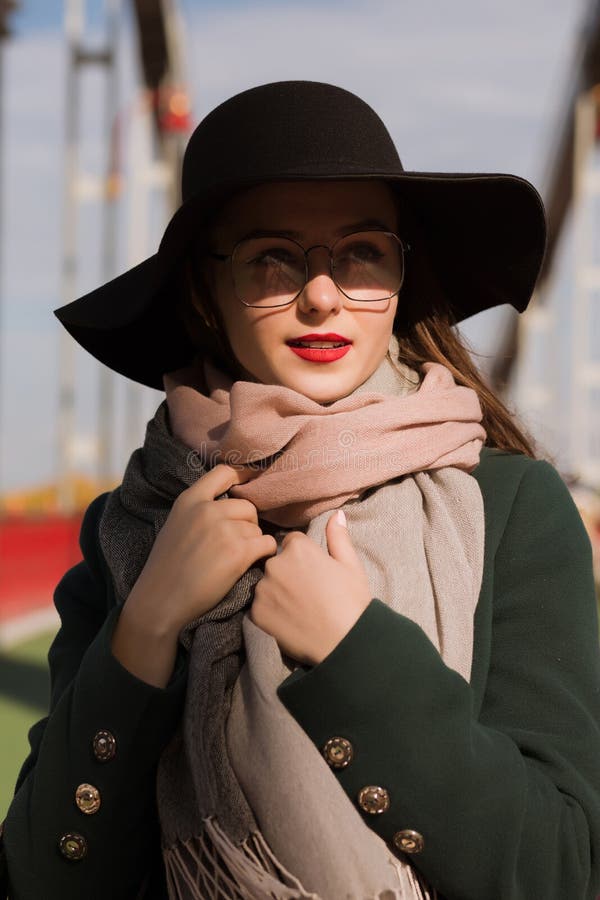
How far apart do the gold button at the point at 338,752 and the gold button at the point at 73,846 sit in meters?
0.38

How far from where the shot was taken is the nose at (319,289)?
1.73 m

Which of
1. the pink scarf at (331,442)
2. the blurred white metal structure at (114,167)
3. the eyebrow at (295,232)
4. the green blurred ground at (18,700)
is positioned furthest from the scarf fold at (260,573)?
the blurred white metal structure at (114,167)

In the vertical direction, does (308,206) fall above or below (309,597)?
above

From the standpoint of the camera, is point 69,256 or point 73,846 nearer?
point 73,846

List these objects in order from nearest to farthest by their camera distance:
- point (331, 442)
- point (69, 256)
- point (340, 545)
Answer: point (340, 545) < point (331, 442) < point (69, 256)

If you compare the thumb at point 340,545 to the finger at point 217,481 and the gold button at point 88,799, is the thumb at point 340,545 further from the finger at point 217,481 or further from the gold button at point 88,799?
the gold button at point 88,799

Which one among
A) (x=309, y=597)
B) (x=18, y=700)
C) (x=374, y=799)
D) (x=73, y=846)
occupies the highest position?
(x=309, y=597)

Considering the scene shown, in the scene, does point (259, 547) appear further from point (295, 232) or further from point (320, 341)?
point (295, 232)

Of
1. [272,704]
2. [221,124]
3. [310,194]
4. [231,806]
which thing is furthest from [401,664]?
[221,124]

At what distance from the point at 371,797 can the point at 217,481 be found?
49cm

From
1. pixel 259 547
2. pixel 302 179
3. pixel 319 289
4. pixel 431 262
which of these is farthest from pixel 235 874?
pixel 431 262

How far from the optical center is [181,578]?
1.66 meters

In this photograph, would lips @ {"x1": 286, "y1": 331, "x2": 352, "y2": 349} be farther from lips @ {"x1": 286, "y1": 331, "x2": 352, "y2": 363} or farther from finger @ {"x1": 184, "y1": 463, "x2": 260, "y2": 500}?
Answer: finger @ {"x1": 184, "y1": 463, "x2": 260, "y2": 500}

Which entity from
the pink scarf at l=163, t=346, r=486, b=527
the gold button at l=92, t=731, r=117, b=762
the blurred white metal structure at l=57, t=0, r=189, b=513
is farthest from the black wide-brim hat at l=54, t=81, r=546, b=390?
Answer: the blurred white metal structure at l=57, t=0, r=189, b=513
